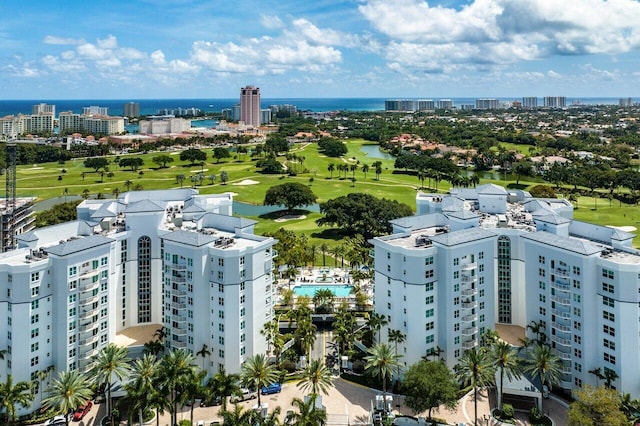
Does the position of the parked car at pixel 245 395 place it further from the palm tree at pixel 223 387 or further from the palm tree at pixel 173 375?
the palm tree at pixel 173 375

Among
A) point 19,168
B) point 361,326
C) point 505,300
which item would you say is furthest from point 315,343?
point 19,168

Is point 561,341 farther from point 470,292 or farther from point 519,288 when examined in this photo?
point 470,292

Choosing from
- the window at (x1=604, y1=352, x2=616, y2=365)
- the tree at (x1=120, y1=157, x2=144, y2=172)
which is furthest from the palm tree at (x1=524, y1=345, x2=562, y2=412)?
the tree at (x1=120, y1=157, x2=144, y2=172)

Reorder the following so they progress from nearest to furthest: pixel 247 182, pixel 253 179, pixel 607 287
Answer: pixel 607 287 < pixel 247 182 < pixel 253 179

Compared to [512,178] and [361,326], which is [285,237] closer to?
[361,326]

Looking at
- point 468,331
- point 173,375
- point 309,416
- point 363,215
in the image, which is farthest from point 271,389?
point 363,215

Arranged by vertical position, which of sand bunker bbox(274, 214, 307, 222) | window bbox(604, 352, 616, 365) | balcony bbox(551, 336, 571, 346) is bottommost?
window bbox(604, 352, 616, 365)

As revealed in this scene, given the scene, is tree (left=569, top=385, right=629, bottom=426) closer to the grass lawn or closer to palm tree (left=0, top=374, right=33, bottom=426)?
palm tree (left=0, top=374, right=33, bottom=426)

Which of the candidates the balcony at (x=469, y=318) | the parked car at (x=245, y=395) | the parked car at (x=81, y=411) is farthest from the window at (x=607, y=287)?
the parked car at (x=81, y=411)
